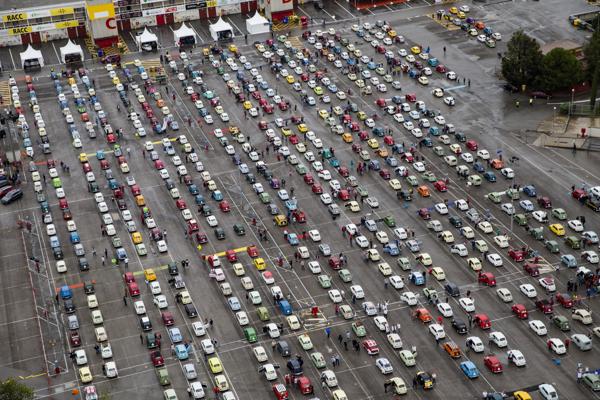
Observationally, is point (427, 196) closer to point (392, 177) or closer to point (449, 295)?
point (392, 177)

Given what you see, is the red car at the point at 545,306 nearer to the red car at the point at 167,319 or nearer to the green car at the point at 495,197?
the green car at the point at 495,197

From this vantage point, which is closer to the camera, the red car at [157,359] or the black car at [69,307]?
the red car at [157,359]

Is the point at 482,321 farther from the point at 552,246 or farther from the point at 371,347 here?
the point at 552,246

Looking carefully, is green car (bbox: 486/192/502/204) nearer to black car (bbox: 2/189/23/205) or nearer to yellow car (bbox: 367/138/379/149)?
yellow car (bbox: 367/138/379/149)

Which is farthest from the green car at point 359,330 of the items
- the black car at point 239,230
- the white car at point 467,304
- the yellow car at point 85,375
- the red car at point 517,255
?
the yellow car at point 85,375

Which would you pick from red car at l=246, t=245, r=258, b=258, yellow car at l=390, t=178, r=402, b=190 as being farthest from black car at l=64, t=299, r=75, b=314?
yellow car at l=390, t=178, r=402, b=190

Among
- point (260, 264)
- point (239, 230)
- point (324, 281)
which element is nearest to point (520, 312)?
point (324, 281)
